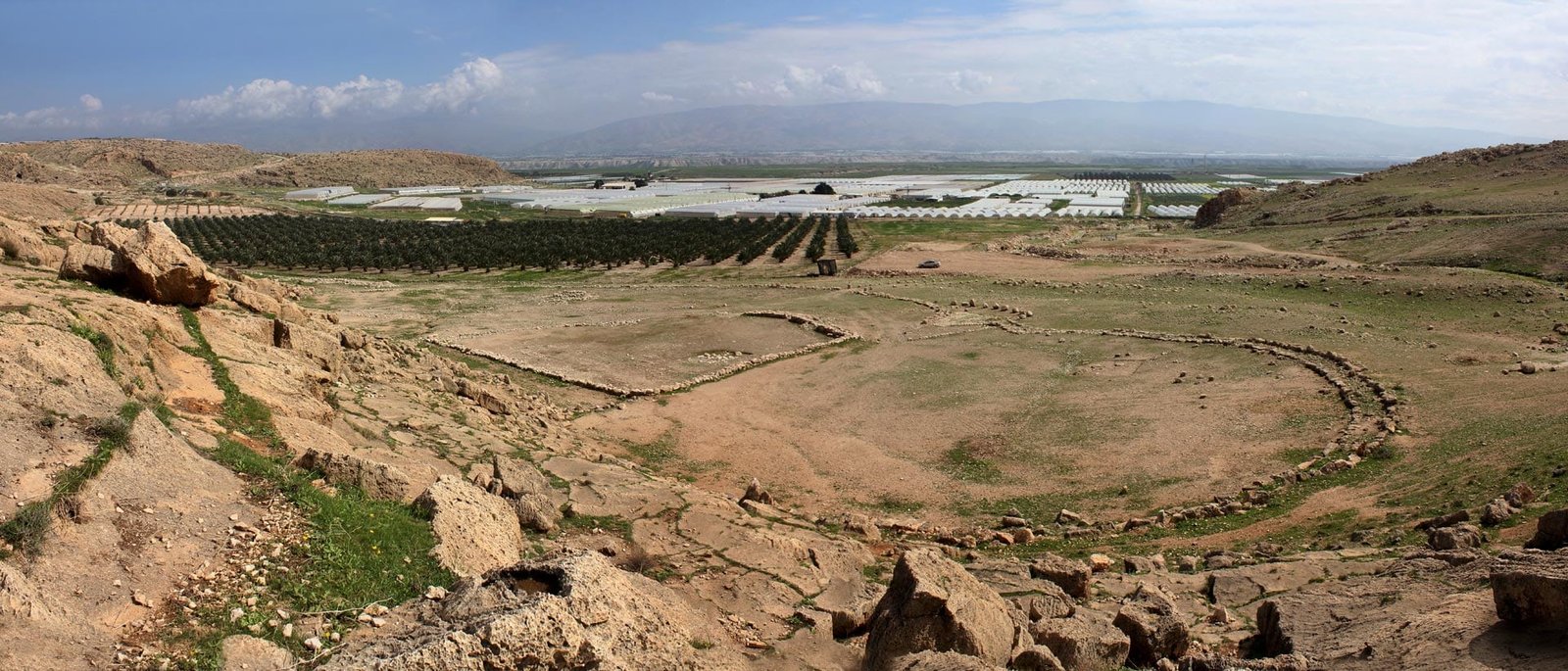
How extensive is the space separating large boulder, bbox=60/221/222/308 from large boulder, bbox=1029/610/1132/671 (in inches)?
585

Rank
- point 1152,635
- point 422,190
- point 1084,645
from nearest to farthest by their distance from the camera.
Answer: point 1084,645 < point 1152,635 < point 422,190

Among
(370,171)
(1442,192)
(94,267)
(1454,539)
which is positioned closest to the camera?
(1454,539)

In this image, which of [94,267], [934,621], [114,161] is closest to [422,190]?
[114,161]

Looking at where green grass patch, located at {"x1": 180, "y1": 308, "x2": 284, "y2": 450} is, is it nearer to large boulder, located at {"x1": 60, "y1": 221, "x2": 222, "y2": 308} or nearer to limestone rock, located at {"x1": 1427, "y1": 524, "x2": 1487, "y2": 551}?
large boulder, located at {"x1": 60, "y1": 221, "x2": 222, "y2": 308}

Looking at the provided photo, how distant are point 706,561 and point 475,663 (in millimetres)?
4820

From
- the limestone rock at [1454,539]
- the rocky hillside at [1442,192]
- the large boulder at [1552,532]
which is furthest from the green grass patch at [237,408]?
the rocky hillside at [1442,192]

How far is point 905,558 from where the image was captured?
7.78 meters

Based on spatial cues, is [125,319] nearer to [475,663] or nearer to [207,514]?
[207,514]

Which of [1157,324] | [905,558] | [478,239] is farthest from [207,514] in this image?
[478,239]

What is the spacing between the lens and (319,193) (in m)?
105

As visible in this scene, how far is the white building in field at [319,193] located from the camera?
100m

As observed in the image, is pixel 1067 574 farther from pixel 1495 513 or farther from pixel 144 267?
pixel 144 267

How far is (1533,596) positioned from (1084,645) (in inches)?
128

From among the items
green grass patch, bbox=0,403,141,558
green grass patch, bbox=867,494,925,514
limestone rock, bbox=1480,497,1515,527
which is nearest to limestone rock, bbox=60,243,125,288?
green grass patch, bbox=0,403,141,558
